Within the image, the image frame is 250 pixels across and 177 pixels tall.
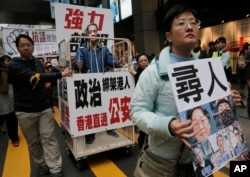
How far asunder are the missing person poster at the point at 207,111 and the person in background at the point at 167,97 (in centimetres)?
14

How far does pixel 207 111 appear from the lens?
1.22m

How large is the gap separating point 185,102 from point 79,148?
8.55 feet

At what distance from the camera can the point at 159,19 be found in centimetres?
1236

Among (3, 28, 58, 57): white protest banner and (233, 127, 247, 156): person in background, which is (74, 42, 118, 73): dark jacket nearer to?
(233, 127, 247, 156): person in background

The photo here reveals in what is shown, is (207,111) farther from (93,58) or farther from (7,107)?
(7,107)

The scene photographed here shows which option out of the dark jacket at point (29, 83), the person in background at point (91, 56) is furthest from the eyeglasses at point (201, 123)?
the person in background at point (91, 56)

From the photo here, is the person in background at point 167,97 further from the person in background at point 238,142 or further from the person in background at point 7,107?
the person in background at point 7,107

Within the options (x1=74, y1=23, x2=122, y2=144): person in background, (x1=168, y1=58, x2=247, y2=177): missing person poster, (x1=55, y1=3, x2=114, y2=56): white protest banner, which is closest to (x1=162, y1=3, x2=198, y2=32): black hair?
(x1=168, y1=58, x2=247, y2=177): missing person poster

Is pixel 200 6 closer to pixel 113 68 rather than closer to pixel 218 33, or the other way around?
pixel 218 33

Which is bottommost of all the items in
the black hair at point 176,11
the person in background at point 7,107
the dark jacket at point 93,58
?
the person in background at point 7,107

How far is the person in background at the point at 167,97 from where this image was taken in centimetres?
133

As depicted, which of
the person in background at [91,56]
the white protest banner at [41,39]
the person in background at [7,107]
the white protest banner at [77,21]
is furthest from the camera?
the white protest banner at [41,39]

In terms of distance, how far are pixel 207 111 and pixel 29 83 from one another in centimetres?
241

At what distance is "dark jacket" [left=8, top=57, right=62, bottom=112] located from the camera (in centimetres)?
291
